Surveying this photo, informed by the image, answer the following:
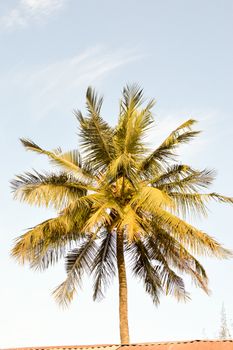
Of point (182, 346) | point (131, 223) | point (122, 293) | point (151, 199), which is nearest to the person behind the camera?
point (182, 346)

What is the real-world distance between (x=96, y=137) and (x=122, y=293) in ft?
20.3

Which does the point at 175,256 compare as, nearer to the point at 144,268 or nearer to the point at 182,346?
the point at 144,268

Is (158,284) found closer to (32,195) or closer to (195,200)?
(195,200)

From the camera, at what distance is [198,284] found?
23.4 m

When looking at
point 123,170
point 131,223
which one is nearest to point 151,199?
point 131,223

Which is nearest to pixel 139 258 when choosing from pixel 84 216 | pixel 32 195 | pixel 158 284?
pixel 158 284

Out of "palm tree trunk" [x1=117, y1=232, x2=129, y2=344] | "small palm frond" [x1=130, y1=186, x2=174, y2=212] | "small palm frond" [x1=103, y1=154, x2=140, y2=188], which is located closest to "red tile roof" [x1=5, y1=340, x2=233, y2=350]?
"palm tree trunk" [x1=117, y1=232, x2=129, y2=344]

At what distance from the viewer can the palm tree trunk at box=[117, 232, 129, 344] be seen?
73.0ft

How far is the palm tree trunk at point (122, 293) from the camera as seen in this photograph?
2227cm

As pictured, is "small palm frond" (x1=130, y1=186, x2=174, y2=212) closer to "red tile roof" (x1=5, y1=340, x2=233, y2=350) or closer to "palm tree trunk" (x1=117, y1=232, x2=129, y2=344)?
"palm tree trunk" (x1=117, y1=232, x2=129, y2=344)

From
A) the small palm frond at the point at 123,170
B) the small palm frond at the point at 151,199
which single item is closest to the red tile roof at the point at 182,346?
the small palm frond at the point at 151,199

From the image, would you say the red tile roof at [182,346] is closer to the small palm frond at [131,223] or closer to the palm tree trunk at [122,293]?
the small palm frond at [131,223]

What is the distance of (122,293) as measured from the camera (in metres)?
22.9

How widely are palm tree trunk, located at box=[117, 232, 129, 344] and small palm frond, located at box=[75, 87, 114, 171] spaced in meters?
3.12
